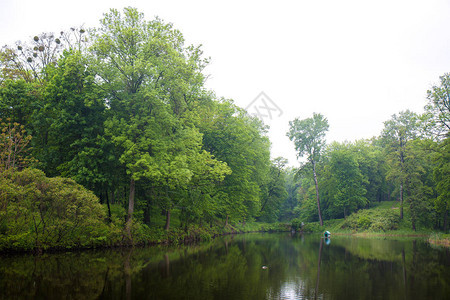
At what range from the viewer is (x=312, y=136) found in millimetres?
56562

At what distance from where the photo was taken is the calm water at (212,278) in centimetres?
1098

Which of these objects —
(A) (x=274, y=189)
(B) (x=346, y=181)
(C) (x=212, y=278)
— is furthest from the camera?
(A) (x=274, y=189)

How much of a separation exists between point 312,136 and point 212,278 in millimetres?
46021

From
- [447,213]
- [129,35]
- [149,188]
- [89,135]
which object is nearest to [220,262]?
[149,188]

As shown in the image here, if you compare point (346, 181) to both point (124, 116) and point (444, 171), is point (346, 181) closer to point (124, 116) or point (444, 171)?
point (444, 171)

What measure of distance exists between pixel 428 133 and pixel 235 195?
22952 millimetres

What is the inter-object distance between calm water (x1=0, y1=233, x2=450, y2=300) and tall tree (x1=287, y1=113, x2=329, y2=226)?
122ft

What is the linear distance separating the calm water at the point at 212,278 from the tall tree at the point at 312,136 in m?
37.2

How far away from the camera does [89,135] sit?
25766mm

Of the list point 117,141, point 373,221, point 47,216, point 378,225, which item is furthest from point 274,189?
point 47,216

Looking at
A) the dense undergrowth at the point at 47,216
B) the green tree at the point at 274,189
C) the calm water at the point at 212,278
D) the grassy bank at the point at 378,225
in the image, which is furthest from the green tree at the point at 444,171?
the dense undergrowth at the point at 47,216

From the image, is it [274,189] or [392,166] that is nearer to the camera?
[392,166]

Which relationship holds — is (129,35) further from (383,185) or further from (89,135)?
(383,185)

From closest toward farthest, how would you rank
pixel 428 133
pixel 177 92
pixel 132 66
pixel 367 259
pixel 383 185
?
pixel 367 259
pixel 132 66
pixel 177 92
pixel 428 133
pixel 383 185
